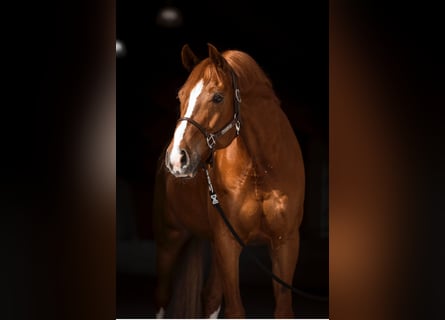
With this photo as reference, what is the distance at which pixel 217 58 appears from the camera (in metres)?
3.45

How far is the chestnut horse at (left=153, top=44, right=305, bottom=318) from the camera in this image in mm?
3463

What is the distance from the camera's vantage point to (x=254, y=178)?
11.8 feet

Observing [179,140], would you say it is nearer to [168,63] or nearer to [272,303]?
[168,63]

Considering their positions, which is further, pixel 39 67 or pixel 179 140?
pixel 39 67

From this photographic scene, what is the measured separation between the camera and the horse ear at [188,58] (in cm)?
360

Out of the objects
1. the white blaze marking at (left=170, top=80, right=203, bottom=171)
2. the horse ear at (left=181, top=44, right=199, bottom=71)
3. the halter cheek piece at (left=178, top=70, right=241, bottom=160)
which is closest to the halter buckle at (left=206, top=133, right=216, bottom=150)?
the halter cheek piece at (left=178, top=70, right=241, bottom=160)

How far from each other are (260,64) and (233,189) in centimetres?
68

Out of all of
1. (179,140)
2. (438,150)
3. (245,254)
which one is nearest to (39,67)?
(179,140)

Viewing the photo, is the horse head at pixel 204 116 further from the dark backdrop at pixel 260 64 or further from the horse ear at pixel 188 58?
the dark backdrop at pixel 260 64

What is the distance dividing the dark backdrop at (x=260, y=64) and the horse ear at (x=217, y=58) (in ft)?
0.66

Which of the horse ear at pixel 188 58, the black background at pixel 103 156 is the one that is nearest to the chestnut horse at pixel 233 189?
the horse ear at pixel 188 58

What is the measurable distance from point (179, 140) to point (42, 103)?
799mm

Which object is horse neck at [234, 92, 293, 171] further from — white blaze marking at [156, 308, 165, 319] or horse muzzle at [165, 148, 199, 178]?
white blaze marking at [156, 308, 165, 319]

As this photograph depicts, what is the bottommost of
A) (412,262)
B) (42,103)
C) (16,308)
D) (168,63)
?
(16,308)
